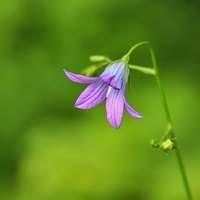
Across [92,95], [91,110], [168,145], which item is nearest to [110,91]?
[92,95]

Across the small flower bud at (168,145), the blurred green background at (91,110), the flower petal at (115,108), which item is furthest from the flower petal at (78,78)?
the blurred green background at (91,110)

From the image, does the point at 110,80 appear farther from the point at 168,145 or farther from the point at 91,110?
the point at 91,110

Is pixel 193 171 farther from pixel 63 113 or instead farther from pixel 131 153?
pixel 63 113

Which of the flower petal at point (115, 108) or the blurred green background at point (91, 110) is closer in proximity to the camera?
the flower petal at point (115, 108)

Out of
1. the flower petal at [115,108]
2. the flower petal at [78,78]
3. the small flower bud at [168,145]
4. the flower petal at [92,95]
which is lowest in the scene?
the small flower bud at [168,145]

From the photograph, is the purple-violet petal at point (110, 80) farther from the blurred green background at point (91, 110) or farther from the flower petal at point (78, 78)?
the blurred green background at point (91, 110)

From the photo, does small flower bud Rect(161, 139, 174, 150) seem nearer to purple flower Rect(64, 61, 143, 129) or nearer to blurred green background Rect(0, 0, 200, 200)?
purple flower Rect(64, 61, 143, 129)

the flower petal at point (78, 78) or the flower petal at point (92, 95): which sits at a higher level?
the flower petal at point (78, 78)

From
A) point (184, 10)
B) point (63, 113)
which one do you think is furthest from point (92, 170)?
point (184, 10)
